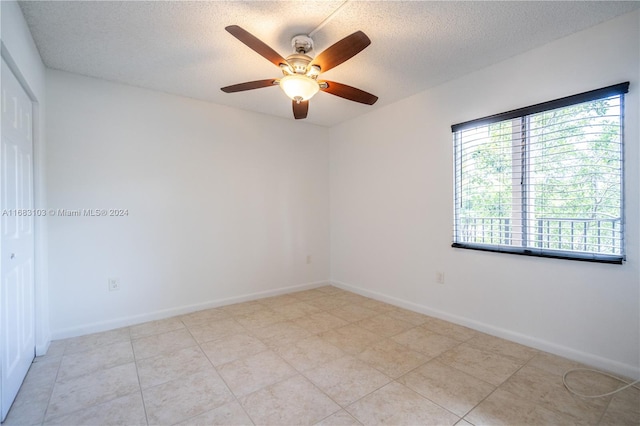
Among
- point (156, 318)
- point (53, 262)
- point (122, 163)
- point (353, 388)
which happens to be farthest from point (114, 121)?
point (353, 388)

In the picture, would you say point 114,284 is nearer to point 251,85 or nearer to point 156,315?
point 156,315

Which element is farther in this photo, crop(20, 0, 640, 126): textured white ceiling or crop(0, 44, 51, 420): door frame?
crop(0, 44, 51, 420): door frame

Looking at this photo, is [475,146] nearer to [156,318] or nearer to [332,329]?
[332,329]

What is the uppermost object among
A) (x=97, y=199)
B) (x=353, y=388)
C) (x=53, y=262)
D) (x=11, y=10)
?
(x=11, y=10)

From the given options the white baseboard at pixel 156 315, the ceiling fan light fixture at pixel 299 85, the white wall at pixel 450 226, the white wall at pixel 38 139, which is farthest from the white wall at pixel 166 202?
the ceiling fan light fixture at pixel 299 85

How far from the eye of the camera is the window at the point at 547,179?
210cm

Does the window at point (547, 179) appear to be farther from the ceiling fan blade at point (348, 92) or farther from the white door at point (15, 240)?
the white door at point (15, 240)

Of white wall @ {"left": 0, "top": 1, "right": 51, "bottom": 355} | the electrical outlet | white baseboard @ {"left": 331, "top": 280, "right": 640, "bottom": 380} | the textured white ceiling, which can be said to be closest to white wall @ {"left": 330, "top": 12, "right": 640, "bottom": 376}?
white baseboard @ {"left": 331, "top": 280, "right": 640, "bottom": 380}

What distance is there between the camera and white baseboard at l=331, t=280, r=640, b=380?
2.04m

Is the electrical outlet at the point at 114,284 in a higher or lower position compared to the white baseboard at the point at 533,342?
higher

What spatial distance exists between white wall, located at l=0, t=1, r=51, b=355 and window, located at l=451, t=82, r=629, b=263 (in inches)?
134

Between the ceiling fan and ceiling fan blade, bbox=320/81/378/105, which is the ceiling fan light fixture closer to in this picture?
the ceiling fan

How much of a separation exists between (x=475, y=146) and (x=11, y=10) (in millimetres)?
3489

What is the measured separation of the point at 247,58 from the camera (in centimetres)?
247
